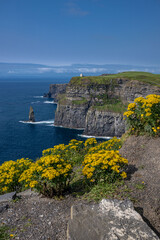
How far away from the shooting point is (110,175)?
36.3 ft


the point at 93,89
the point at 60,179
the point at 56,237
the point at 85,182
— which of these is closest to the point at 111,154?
the point at 85,182

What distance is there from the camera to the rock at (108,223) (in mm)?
6645

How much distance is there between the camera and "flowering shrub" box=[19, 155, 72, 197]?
10.4 meters

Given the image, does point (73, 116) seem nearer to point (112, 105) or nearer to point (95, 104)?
point (95, 104)

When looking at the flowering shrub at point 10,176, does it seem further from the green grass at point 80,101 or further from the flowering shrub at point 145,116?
the green grass at point 80,101

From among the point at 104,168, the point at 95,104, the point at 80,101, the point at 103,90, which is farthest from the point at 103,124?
the point at 104,168

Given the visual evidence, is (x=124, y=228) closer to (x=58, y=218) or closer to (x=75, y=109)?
(x=58, y=218)

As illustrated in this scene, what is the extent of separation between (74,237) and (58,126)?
10106cm

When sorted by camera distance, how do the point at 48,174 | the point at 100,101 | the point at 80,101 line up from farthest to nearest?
the point at 80,101 < the point at 100,101 < the point at 48,174

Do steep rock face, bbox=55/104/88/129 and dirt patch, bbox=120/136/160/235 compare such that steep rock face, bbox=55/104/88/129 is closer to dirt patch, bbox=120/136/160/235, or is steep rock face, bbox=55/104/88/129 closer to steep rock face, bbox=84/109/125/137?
steep rock face, bbox=84/109/125/137

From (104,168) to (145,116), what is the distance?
18.9 ft

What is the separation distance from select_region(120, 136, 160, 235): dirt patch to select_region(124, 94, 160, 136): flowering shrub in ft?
2.25

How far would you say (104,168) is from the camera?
10.8m

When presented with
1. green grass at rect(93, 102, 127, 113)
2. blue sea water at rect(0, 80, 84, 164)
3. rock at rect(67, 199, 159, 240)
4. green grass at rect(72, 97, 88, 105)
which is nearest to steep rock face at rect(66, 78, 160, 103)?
green grass at rect(72, 97, 88, 105)
